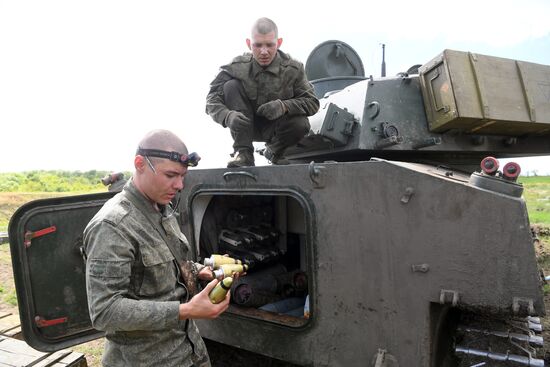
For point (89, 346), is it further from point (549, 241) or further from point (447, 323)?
point (549, 241)

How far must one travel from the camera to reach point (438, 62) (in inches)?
133

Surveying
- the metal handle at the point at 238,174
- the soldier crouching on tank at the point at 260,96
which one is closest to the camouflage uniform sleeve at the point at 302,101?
the soldier crouching on tank at the point at 260,96

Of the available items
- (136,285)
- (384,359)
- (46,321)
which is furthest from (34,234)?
(384,359)

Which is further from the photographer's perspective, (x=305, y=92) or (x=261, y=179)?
(x=305, y=92)

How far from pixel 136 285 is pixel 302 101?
6.25 ft

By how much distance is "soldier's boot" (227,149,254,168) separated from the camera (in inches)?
121

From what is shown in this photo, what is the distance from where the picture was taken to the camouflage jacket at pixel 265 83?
3.29m

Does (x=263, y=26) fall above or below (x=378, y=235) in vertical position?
above

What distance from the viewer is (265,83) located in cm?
330

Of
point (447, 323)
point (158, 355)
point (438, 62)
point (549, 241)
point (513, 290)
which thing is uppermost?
point (438, 62)

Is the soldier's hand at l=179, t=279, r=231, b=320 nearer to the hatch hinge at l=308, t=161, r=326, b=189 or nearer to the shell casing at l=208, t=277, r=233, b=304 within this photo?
the shell casing at l=208, t=277, r=233, b=304

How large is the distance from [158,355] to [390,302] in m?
1.17

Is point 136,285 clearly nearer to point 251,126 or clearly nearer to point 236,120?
point 236,120

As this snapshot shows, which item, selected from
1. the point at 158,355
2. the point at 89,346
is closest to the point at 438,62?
the point at 158,355
